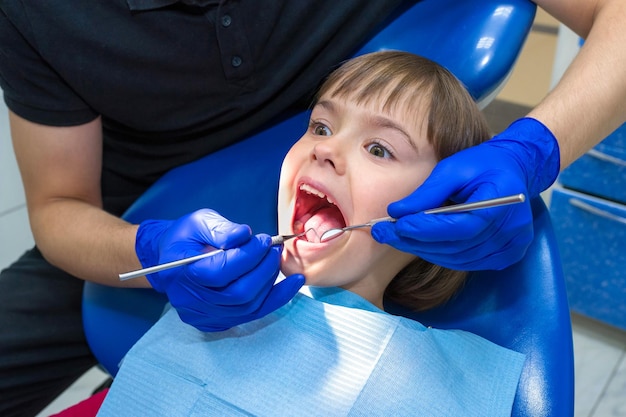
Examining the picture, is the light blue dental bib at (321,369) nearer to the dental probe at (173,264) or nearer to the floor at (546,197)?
the dental probe at (173,264)

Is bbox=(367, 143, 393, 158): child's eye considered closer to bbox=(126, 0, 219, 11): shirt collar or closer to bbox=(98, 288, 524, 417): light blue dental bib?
bbox=(98, 288, 524, 417): light blue dental bib

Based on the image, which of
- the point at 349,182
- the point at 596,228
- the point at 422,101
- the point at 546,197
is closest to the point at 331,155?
the point at 349,182

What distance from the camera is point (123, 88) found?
130 centimetres

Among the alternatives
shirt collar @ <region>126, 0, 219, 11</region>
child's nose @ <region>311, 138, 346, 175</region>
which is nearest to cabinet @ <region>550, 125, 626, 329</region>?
child's nose @ <region>311, 138, 346, 175</region>

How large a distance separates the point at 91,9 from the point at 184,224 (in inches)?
19.6

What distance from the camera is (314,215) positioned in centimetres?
114

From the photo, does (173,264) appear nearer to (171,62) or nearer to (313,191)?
(313,191)

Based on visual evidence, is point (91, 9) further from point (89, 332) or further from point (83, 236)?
point (89, 332)

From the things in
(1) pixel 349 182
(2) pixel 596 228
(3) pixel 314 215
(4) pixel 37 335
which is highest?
(1) pixel 349 182

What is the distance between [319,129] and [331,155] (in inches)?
5.4

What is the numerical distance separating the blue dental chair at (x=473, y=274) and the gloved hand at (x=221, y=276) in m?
0.30

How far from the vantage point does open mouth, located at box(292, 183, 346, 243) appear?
110 centimetres

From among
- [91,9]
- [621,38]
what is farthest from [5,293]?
[621,38]

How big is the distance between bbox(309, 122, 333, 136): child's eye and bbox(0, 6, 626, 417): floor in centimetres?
75
